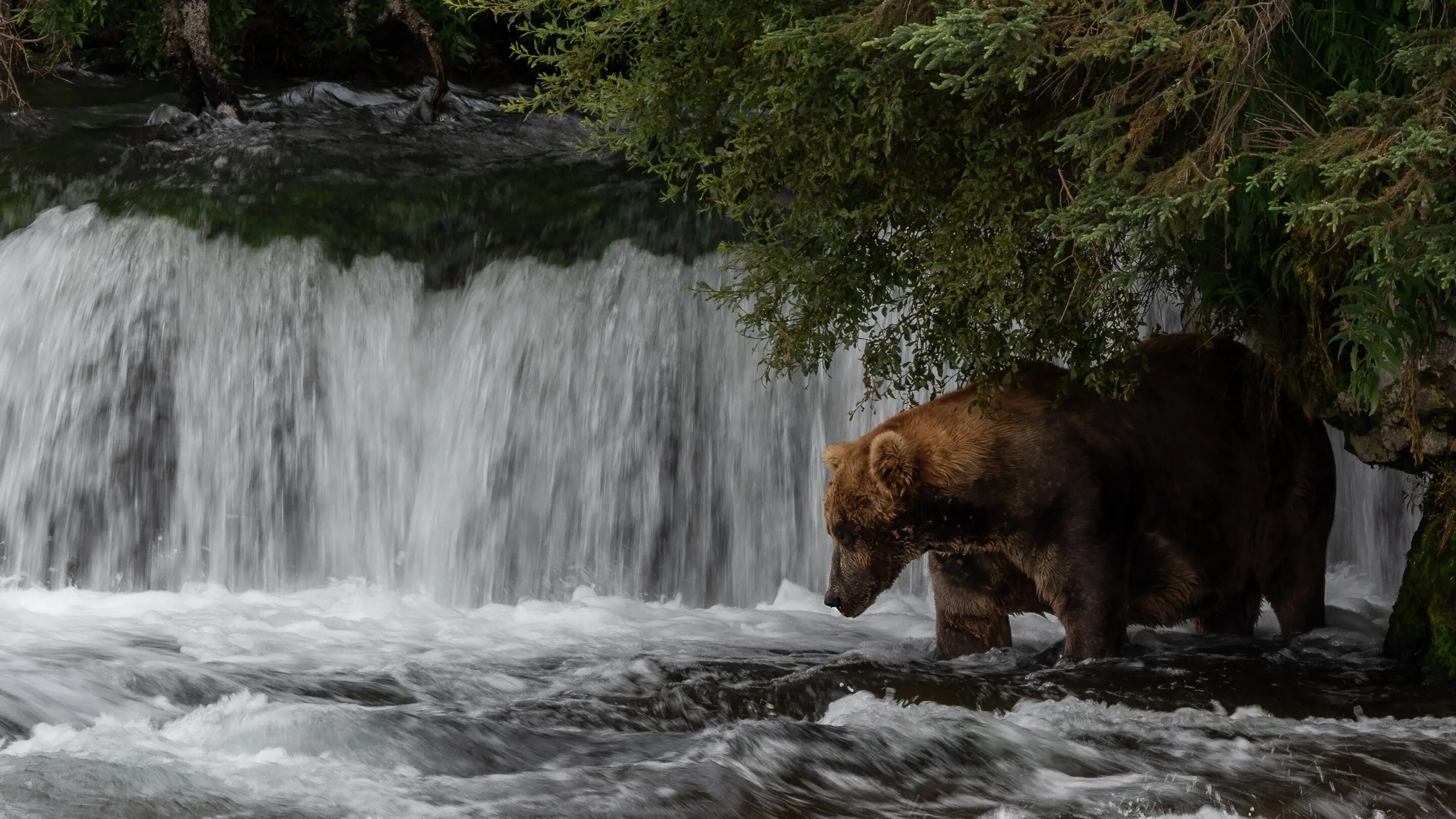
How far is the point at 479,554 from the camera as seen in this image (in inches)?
397

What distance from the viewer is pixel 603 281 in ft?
35.9

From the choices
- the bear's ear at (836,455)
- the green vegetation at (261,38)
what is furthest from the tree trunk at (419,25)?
the bear's ear at (836,455)

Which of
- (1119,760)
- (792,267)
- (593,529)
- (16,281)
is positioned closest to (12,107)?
(16,281)

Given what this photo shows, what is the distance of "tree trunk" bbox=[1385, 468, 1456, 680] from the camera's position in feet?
21.1

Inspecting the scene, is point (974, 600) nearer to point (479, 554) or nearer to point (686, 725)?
point (686, 725)

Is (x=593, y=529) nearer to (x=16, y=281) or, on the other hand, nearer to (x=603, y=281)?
(x=603, y=281)

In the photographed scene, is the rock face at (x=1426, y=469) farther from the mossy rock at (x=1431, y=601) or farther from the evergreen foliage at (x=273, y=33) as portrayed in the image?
the evergreen foliage at (x=273, y=33)

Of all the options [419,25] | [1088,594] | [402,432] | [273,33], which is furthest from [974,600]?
[273,33]

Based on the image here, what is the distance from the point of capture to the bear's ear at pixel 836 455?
6699mm

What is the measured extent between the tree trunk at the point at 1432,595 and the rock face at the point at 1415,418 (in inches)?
6.1

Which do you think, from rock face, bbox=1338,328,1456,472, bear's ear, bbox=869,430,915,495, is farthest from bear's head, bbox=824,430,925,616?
rock face, bbox=1338,328,1456,472

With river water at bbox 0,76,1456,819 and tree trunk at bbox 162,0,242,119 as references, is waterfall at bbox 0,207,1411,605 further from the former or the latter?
tree trunk at bbox 162,0,242,119

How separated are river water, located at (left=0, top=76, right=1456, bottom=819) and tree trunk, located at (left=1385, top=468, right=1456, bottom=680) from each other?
0.60ft

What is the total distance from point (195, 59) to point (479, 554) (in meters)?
6.49
